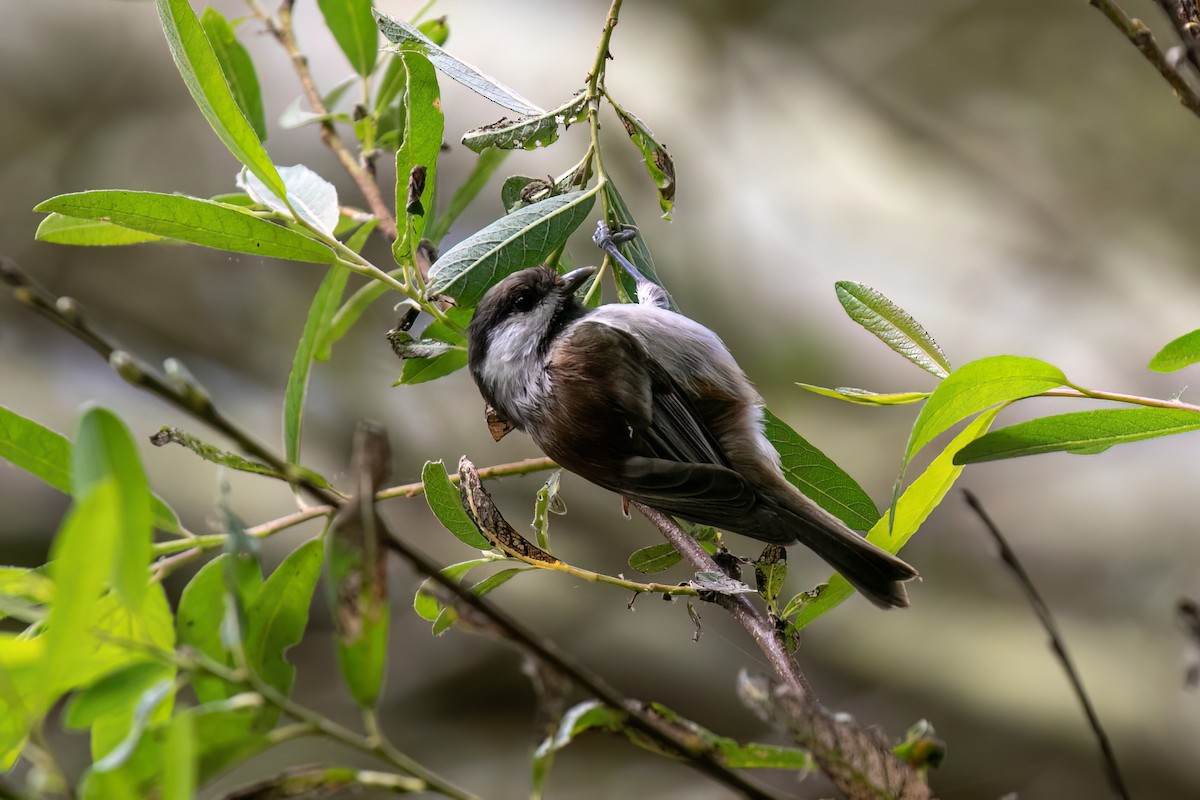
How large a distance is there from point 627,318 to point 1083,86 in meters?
5.49

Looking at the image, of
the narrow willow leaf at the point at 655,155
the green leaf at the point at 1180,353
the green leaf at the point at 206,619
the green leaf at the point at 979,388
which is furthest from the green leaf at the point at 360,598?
the narrow willow leaf at the point at 655,155

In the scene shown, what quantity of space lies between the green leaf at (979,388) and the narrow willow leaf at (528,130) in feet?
2.35

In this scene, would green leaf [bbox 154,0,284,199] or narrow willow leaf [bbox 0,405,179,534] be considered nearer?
narrow willow leaf [bbox 0,405,179,534]

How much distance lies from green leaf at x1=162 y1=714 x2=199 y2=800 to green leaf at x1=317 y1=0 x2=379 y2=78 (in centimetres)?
136

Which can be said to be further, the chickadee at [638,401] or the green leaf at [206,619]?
the chickadee at [638,401]

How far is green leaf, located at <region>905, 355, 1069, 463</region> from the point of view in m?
0.89

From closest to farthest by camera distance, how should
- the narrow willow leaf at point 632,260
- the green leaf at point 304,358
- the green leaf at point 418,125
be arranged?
the green leaf at point 418,125
the green leaf at point 304,358
the narrow willow leaf at point 632,260

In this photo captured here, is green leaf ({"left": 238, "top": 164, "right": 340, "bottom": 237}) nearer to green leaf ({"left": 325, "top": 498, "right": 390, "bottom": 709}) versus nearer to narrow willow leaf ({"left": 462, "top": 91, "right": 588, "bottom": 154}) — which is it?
narrow willow leaf ({"left": 462, "top": 91, "right": 588, "bottom": 154})

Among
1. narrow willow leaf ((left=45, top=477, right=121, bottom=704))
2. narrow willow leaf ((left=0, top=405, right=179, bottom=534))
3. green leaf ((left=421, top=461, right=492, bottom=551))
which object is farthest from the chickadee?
narrow willow leaf ((left=45, top=477, right=121, bottom=704))

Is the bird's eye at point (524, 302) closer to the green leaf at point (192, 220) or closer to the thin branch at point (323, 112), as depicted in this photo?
the thin branch at point (323, 112)

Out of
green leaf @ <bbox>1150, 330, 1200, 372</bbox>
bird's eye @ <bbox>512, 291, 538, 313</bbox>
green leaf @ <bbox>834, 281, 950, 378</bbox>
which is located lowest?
green leaf @ <bbox>1150, 330, 1200, 372</bbox>

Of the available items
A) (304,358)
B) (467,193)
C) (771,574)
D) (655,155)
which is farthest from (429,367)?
(771,574)

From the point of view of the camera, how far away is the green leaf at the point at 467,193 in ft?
5.09

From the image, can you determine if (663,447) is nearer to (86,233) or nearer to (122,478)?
(86,233)
